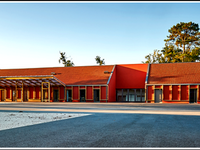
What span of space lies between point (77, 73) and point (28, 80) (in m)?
8.76

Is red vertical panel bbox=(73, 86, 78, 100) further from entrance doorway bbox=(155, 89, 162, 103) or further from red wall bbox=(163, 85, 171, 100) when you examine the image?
red wall bbox=(163, 85, 171, 100)

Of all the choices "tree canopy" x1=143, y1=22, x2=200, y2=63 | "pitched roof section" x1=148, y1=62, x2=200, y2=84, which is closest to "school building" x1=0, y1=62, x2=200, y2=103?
"pitched roof section" x1=148, y1=62, x2=200, y2=84

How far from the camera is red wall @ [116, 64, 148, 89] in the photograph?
36875 mm

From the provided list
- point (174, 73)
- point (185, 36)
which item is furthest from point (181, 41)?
point (174, 73)

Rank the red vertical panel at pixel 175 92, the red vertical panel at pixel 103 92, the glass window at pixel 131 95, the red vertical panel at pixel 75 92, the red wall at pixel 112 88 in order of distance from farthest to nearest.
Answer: the glass window at pixel 131 95
the red vertical panel at pixel 75 92
the red wall at pixel 112 88
the red vertical panel at pixel 103 92
the red vertical panel at pixel 175 92

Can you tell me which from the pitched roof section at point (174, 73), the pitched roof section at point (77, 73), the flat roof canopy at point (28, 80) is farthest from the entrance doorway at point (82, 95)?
the pitched roof section at point (174, 73)

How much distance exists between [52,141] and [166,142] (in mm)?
A: 3777

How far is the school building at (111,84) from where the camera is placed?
31.6 m

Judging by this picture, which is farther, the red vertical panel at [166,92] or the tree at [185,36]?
the tree at [185,36]

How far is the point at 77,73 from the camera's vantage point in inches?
1551

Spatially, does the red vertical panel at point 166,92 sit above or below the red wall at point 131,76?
below

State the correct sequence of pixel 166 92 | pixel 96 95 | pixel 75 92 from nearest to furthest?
pixel 166 92 → pixel 96 95 → pixel 75 92

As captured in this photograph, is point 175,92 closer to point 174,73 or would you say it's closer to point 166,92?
point 166,92

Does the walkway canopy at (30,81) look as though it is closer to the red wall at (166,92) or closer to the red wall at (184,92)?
the red wall at (166,92)
